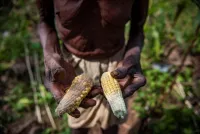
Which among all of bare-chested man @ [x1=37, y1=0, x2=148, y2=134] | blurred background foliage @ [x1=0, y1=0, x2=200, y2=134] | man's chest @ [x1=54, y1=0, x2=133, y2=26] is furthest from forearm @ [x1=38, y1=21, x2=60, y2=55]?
blurred background foliage @ [x1=0, y1=0, x2=200, y2=134]

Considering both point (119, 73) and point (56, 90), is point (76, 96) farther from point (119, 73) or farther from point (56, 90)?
point (119, 73)

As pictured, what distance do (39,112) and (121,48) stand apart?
135cm

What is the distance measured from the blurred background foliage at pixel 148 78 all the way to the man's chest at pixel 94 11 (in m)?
0.75

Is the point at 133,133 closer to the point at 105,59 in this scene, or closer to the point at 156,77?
the point at 156,77

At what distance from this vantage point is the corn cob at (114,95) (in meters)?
1.29

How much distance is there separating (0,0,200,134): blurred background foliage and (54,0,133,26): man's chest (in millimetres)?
751

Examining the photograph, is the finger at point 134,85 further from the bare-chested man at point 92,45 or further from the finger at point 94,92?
the finger at point 94,92

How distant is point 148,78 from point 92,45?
5.11ft

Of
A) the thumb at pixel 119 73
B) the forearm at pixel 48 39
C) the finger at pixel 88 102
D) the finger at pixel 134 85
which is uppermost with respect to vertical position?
the forearm at pixel 48 39

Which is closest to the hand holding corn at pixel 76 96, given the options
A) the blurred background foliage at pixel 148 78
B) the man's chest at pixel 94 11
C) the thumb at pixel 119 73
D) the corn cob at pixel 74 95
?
the corn cob at pixel 74 95

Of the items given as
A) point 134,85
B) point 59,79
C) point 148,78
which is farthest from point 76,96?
point 148,78

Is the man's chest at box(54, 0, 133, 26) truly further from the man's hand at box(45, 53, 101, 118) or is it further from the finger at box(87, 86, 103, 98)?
the finger at box(87, 86, 103, 98)

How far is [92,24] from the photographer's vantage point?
1.46 metres

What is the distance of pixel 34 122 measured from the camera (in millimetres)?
2633
